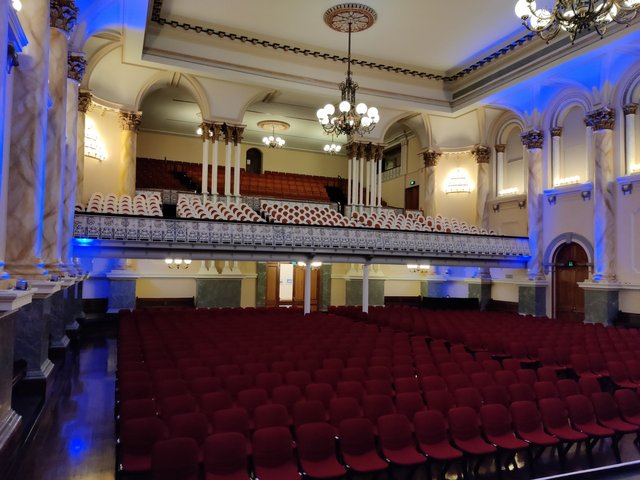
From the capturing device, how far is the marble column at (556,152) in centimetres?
1552

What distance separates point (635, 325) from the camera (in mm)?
12617

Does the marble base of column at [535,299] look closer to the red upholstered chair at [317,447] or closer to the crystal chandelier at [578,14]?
the crystal chandelier at [578,14]

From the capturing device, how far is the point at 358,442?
13.6ft

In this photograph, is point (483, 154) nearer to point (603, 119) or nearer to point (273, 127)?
point (603, 119)

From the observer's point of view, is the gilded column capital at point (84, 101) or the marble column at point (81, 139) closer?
the marble column at point (81, 139)

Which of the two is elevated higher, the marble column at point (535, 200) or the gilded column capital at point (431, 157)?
the gilded column capital at point (431, 157)

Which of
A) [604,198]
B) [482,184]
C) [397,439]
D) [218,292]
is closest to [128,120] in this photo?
[218,292]

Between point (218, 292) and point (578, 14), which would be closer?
point (578, 14)

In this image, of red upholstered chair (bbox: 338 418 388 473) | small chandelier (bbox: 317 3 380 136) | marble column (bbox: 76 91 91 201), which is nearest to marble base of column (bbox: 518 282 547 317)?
small chandelier (bbox: 317 3 380 136)

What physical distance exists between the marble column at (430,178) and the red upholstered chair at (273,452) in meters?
15.9

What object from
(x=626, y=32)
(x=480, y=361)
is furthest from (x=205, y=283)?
(x=626, y=32)

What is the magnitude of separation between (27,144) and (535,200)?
1463cm

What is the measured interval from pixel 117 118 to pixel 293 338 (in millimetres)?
10940

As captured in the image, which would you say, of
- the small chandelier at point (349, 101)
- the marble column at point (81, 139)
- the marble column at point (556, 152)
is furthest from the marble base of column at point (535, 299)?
the marble column at point (81, 139)
